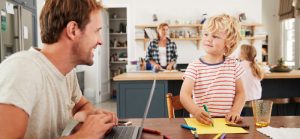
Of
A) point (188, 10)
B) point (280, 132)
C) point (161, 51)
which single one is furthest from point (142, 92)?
point (188, 10)

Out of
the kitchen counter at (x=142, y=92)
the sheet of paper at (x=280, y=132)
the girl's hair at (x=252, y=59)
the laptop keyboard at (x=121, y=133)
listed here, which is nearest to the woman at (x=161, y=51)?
the kitchen counter at (x=142, y=92)

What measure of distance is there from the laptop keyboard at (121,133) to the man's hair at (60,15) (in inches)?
12.1

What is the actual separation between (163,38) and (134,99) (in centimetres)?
158

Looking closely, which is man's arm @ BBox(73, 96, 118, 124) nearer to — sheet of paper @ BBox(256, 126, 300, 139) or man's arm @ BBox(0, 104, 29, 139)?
man's arm @ BBox(0, 104, 29, 139)

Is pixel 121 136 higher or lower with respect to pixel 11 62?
lower

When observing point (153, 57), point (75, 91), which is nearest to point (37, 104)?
point (75, 91)

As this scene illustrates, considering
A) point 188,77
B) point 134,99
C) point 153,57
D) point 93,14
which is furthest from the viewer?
point 153,57

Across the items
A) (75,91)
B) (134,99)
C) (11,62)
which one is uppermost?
(11,62)

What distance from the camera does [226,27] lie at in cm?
150

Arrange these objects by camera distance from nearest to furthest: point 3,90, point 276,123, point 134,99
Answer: point 3,90
point 276,123
point 134,99

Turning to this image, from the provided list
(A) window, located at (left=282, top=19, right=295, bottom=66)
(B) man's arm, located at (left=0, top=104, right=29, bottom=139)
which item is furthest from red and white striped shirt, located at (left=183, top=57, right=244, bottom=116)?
(A) window, located at (left=282, top=19, right=295, bottom=66)

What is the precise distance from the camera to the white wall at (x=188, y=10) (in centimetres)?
594

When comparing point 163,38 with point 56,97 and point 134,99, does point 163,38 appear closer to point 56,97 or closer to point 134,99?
point 134,99

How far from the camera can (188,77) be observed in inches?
60.0
